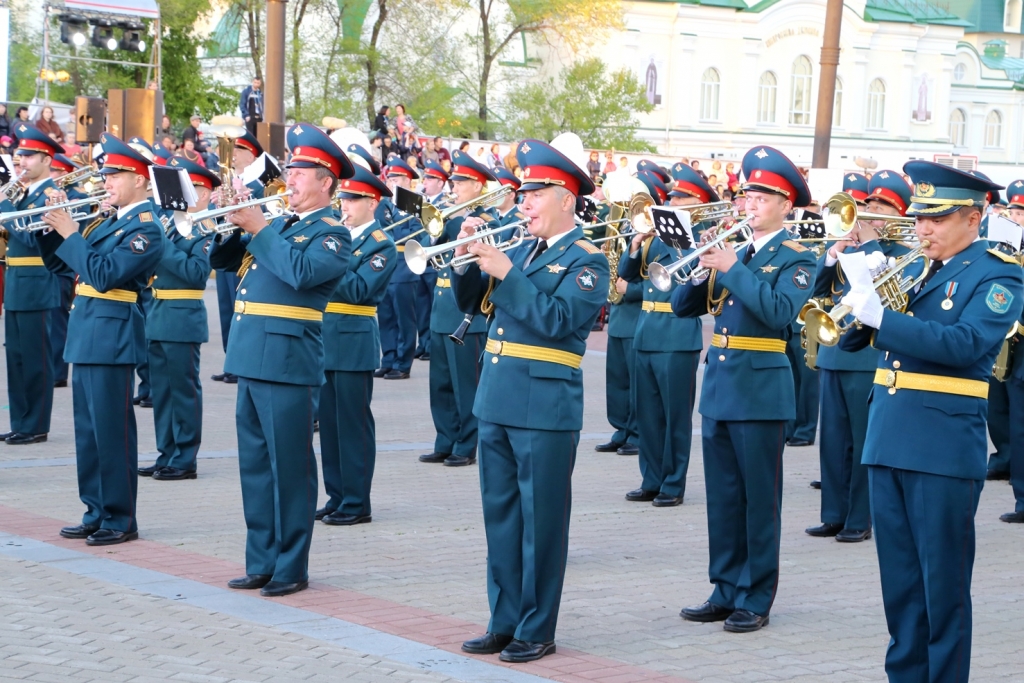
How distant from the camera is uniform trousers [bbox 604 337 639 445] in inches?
488

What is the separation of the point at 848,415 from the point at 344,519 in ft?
10.7

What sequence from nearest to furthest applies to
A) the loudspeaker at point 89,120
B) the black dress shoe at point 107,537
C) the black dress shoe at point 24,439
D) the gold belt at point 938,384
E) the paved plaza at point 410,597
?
the gold belt at point 938,384 < the paved plaza at point 410,597 < the black dress shoe at point 107,537 < the black dress shoe at point 24,439 < the loudspeaker at point 89,120

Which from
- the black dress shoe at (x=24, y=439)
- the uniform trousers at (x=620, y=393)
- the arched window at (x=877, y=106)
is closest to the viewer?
the black dress shoe at (x=24, y=439)

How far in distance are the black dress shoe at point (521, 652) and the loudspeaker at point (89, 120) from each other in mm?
15568

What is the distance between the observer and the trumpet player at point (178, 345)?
10.6m

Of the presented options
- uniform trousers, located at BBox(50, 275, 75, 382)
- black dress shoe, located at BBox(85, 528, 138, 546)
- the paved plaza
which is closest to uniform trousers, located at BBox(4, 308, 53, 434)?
the paved plaza

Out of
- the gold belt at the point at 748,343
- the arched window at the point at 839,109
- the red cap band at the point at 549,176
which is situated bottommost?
the gold belt at the point at 748,343

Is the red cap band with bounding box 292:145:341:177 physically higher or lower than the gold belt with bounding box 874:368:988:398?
higher

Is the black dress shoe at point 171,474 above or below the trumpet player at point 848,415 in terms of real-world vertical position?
below

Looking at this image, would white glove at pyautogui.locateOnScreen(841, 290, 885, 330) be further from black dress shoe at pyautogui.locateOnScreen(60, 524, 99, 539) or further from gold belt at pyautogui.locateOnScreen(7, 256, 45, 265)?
gold belt at pyautogui.locateOnScreen(7, 256, 45, 265)

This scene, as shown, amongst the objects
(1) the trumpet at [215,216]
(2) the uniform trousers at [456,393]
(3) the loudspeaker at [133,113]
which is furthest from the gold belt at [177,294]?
(3) the loudspeaker at [133,113]

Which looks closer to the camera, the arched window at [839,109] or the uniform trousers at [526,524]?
the uniform trousers at [526,524]

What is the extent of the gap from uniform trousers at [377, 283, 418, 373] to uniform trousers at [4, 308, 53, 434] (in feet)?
17.3

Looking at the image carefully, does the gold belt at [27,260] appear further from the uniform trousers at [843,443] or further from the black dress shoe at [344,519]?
the uniform trousers at [843,443]
